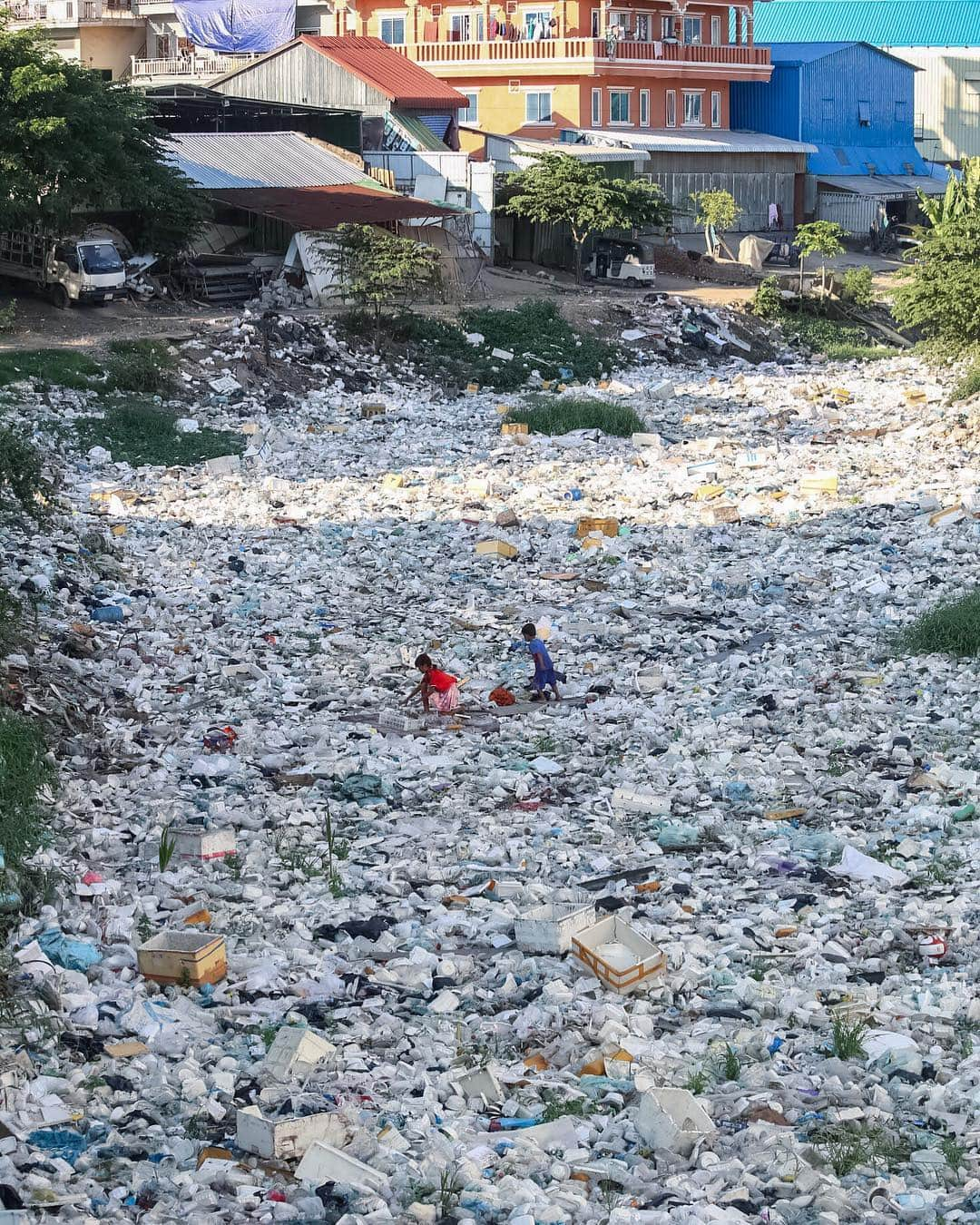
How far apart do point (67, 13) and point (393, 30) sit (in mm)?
9630

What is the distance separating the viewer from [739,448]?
66.7 ft

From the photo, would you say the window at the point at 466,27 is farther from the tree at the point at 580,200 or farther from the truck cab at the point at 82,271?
the truck cab at the point at 82,271

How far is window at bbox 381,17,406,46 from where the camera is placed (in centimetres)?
4384

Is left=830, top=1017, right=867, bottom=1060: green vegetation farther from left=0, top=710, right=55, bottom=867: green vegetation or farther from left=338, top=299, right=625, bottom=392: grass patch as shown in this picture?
left=338, top=299, right=625, bottom=392: grass patch

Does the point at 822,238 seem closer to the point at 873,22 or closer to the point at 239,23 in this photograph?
the point at 239,23

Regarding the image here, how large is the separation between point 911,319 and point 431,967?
20961 mm

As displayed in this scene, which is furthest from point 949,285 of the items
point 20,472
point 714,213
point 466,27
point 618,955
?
point 466,27

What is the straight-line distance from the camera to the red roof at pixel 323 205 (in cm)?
2836

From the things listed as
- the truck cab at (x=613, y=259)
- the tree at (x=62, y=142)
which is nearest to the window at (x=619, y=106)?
the truck cab at (x=613, y=259)

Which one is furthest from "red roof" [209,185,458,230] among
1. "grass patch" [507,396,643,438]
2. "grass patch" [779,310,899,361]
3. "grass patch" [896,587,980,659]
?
"grass patch" [896,587,980,659]

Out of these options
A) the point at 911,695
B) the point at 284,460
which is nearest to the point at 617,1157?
the point at 911,695

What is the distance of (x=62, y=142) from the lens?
23016mm

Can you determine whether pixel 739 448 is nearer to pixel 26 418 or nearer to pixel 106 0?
pixel 26 418

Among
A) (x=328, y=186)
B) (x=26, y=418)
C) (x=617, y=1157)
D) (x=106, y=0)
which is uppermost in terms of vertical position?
(x=106, y=0)
